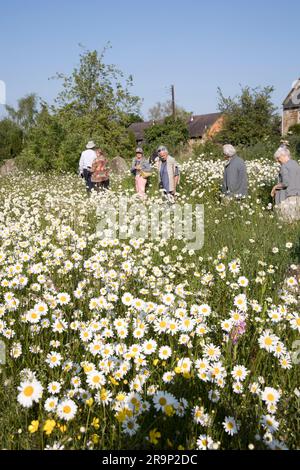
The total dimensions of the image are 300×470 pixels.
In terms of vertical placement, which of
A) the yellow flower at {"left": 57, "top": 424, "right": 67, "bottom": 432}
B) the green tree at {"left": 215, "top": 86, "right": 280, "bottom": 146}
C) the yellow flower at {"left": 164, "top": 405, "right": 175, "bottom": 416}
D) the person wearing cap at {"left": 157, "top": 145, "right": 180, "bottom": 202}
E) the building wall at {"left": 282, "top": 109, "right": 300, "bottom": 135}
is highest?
the building wall at {"left": 282, "top": 109, "right": 300, "bottom": 135}

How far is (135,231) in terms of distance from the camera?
19.6ft

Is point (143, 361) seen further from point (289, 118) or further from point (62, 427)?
point (289, 118)

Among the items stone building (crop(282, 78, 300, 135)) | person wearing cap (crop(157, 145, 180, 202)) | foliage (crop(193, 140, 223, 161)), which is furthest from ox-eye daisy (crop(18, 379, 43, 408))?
stone building (crop(282, 78, 300, 135))

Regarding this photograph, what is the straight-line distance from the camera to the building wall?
4465 cm

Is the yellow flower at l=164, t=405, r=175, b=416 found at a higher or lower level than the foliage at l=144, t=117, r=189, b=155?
lower

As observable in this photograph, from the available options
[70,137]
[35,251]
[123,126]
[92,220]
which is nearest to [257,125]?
[123,126]

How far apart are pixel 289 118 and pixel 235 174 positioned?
4209 centimetres

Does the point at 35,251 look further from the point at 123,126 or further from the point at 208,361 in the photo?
the point at 123,126

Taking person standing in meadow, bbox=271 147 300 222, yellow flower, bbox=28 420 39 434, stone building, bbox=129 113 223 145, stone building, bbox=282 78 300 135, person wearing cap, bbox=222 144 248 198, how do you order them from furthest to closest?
stone building, bbox=129 113 223 145 < stone building, bbox=282 78 300 135 < person wearing cap, bbox=222 144 248 198 < person standing in meadow, bbox=271 147 300 222 < yellow flower, bbox=28 420 39 434

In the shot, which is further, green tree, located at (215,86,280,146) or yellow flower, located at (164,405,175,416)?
green tree, located at (215,86,280,146)

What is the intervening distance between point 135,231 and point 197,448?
4.45 metres

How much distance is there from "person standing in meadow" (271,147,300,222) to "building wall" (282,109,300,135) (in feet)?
136

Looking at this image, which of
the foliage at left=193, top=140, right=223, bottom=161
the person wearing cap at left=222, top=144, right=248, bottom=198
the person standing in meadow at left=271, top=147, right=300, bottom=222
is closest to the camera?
the person standing in meadow at left=271, top=147, right=300, bottom=222

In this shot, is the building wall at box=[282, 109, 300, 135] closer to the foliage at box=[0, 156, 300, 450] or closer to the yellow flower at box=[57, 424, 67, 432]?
the foliage at box=[0, 156, 300, 450]
